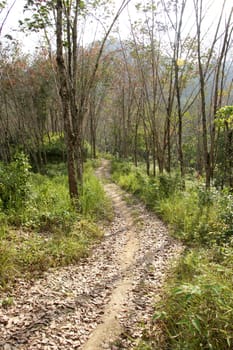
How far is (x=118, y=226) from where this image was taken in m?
8.34

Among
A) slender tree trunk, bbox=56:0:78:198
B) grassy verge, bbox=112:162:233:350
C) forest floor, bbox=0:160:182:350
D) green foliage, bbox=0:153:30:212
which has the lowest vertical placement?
forest floor, bbox=0:160:182:350

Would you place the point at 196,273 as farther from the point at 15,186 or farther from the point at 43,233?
the point at 15,186

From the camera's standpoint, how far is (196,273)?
4.45 m

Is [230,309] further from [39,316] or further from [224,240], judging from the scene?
[224,240]

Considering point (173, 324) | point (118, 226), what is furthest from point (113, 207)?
point (173, 324)

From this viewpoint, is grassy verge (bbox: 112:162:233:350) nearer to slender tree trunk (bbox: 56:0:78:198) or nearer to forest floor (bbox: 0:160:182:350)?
forest floor (bbox: 0:160:182:350)

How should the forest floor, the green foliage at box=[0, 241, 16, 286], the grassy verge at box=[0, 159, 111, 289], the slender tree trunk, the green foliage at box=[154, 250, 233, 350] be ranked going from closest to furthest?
the green foliage at box=[154, 250, 233, 350] → the forest floor → the green foliage at box=[0, 241, 16, 286] → the grassy verge at box=[0, 159, 111, 289] → the slender tree trunk

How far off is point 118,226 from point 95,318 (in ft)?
14.7

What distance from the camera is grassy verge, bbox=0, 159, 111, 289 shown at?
482cm

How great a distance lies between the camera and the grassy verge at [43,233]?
190 inches

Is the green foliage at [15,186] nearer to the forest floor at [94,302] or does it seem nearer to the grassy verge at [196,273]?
the forest floor at [94,302]

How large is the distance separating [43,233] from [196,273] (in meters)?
3.57

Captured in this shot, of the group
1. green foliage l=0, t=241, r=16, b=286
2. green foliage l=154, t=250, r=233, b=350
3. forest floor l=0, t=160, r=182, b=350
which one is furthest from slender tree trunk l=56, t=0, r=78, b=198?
green foliage l=154, t=250, r=233, b=350

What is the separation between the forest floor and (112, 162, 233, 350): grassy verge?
31 cm
